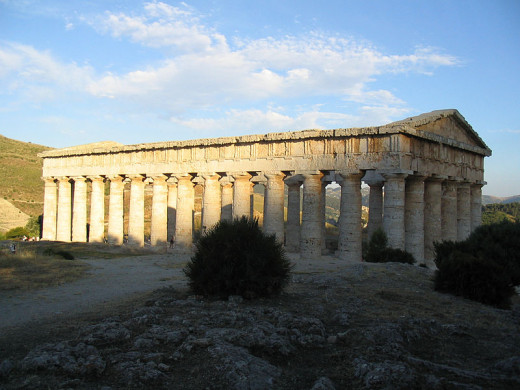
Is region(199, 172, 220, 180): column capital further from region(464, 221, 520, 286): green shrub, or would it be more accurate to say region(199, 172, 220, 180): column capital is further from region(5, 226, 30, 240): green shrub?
region(5, 226, 30, 240): green shrub

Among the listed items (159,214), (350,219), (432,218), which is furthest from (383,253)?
(159,214)

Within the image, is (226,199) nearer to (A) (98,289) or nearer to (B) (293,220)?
(B) (293,220)

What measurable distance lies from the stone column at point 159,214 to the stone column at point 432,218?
50.8ft

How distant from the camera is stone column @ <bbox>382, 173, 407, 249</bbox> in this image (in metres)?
19.8

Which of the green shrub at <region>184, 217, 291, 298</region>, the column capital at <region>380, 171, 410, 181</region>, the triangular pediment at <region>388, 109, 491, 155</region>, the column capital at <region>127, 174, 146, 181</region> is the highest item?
the triangular pediment at <region>388, 109, 491, 155</region>

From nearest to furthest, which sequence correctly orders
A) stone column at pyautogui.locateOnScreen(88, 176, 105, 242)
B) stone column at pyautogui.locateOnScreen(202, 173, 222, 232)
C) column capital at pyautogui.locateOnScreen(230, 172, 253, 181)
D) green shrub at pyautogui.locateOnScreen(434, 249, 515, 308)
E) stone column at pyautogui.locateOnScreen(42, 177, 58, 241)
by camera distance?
green shrub at pyautogui.locateOnScreen(434, 249, 515, 308)
column capital at pyautogui.locateOnScreen(230, 172, 253, 181)
stone column at pyautogui.locateOnScreen(202, 173, 222, 232)
stone column at pyautogui.locateOnScreen(88, 176, 105, 242)
stone column at pyautogui.locateOnScreen(42, 177, 58, 241)

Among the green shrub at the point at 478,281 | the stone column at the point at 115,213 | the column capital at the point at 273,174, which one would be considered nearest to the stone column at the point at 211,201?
the column capital at the point at 273,174

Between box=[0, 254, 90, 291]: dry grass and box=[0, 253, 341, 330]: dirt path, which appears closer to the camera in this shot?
box=[0, 253, 341, 330]: dirt path

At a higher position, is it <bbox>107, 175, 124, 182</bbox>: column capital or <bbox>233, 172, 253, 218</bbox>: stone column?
<bbox>107, 175, 124, 182</bbox>: column capital

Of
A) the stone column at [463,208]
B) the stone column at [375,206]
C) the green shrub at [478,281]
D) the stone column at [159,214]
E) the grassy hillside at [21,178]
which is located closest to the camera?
the green shrub at [478,281]

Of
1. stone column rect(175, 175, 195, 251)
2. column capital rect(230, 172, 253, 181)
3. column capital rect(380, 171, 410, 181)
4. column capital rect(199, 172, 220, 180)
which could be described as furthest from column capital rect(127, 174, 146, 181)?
column capital rect(380, 171, 410, 181)

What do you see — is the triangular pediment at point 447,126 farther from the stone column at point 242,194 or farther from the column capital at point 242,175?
the stone column at point 242,194

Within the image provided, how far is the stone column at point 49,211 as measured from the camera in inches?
1312

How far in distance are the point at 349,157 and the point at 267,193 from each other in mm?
4885
